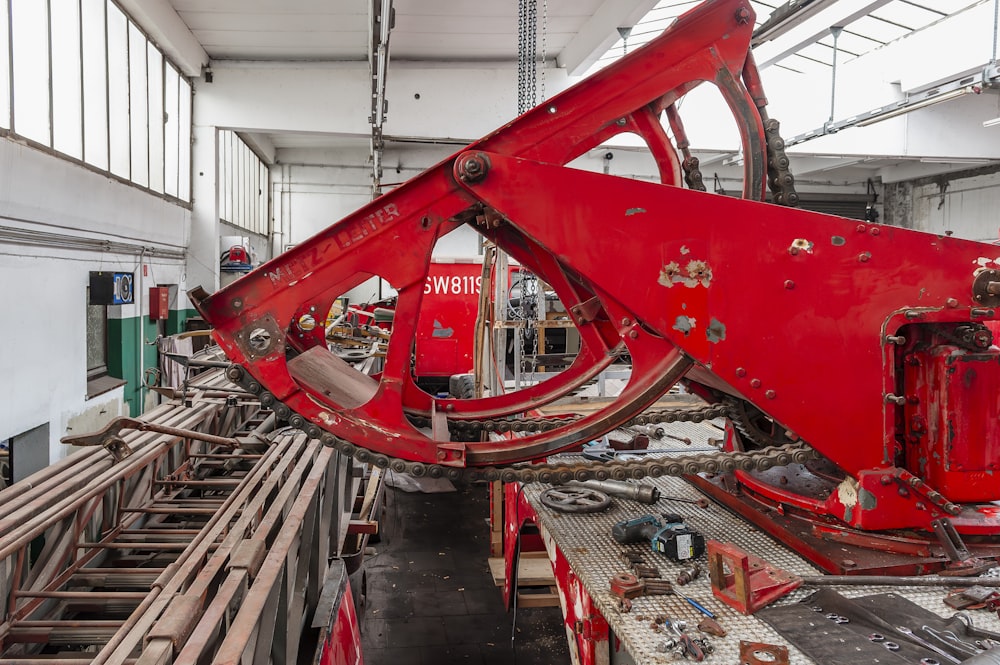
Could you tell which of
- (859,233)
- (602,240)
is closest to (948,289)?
(859,233)

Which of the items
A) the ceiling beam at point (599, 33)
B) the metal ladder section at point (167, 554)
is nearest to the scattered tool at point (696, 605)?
the metal ladder section at point (167, 554)

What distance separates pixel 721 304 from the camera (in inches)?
104

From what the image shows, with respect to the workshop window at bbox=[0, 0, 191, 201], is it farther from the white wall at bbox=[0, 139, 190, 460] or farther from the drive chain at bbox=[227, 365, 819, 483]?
Answer: the drive chain at bbox=[227, 365, 819, 483]

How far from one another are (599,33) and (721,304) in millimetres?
9212

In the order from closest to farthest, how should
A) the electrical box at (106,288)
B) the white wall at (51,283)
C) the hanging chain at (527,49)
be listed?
1. the hanging chain at (527,49)
2. the white wall at (51,283)
3. the electrical box at (106,288)

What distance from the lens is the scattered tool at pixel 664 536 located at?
2811 millimetres

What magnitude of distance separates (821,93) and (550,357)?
798 centimetres

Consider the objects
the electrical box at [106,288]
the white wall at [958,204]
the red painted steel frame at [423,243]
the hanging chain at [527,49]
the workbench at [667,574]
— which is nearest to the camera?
the workbench at [667,574]

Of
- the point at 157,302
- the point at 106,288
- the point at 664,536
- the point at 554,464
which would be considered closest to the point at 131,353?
the point at 157,302

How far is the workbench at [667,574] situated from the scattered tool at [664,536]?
0.04 metres

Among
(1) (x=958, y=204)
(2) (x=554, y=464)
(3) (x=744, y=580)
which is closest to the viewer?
(3) (x=744, y=580)

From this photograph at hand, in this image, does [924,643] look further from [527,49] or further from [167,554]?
[527,49]

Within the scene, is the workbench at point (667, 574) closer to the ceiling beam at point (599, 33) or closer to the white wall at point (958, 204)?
the ceiling beam at point (599, 33)

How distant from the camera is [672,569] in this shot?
8.98ft
